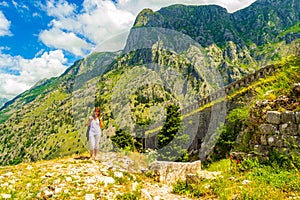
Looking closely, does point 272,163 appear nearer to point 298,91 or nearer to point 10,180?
point 298,91

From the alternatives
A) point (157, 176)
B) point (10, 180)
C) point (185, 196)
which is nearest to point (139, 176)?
point (157, 176)

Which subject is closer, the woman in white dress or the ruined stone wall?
the ruined stone wall

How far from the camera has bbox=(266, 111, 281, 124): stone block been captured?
781 cm

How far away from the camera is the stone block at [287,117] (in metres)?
7.52

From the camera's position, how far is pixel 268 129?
793cm

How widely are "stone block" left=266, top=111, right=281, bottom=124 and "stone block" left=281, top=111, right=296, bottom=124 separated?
109mm

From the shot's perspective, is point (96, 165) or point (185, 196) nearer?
point (185, 196)

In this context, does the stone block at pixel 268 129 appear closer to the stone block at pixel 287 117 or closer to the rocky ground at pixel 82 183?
the stone block at pixel 287 117

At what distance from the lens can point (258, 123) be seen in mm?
8633

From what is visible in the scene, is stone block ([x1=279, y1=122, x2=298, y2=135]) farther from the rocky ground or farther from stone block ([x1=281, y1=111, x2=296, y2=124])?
the rocky ground

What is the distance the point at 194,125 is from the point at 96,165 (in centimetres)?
1859

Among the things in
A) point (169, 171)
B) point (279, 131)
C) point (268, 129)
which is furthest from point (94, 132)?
point (279, 131)

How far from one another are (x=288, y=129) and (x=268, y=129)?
548 mm

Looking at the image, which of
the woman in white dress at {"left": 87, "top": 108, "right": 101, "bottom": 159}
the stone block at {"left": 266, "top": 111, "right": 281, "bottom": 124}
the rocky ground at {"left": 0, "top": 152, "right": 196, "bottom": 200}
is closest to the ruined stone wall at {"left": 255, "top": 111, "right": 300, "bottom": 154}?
the stone block at {"left": 266, "top": 111, "right": 281, "bottom": 124}
